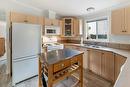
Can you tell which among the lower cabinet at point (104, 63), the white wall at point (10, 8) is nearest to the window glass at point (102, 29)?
the lower cabinet at point (104, 63)

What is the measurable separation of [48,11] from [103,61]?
2.88 m

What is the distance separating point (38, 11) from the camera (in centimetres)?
471

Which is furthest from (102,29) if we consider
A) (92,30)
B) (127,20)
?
(127,20)

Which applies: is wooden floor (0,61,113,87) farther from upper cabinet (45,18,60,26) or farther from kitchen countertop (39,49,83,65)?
upper cabinet (45,18,60,26)

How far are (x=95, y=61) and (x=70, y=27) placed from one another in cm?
207

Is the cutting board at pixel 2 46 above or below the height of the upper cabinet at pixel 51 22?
below

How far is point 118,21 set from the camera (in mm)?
3205

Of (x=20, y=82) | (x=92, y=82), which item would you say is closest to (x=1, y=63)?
(x=20, y=82)

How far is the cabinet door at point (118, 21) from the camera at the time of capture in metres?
3.11

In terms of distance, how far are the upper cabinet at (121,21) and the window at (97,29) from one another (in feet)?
3.04

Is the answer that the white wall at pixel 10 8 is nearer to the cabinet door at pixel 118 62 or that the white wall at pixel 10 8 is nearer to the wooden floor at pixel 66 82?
the wooden floor at pixel 66 82

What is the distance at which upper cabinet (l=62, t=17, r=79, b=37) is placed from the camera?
16.9 ft

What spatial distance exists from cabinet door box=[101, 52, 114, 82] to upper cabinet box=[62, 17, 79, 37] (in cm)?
209

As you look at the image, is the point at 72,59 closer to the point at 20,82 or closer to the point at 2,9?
the point at 20,82
